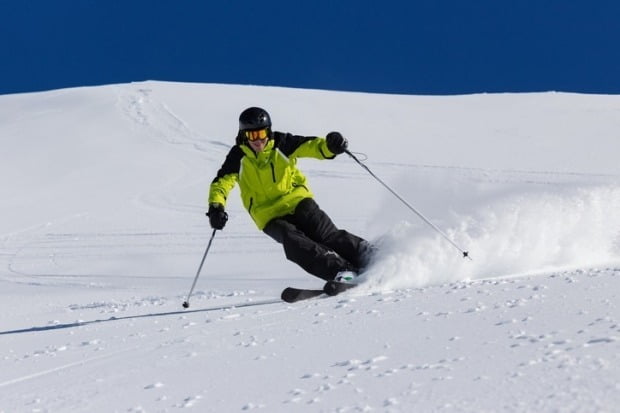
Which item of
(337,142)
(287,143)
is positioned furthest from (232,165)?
(337,142)

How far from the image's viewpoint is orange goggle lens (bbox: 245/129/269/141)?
17.3 ft

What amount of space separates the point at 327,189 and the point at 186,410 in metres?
11.5

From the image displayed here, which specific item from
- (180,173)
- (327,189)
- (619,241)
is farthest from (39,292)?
(180,173)

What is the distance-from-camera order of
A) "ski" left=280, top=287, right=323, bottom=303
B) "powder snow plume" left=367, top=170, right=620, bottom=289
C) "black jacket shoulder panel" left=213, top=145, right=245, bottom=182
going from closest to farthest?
"ski" left=280, top=287, right=323, bottom=303
"powder snow plume" left=367, top=170, right=620, bottom=289
"black jacket shoulder panel" left=213, top=145, right=245, bottom=182

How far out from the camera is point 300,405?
229 centimetres

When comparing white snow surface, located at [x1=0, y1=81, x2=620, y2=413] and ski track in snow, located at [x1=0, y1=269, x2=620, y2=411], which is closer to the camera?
ski track in snow, located at [x1=0, y1=269, x2=620, y2=411]

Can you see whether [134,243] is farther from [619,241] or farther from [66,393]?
[66,393]

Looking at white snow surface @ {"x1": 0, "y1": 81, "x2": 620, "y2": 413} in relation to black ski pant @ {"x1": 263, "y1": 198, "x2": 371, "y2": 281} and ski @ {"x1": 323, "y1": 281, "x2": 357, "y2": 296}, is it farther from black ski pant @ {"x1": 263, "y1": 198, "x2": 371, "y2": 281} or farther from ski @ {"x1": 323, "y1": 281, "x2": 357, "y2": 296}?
black ski pant @ {"x1": 263, "y1": 198, "x2": 371, "y2": 281}

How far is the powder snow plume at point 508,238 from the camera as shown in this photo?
16.1ft

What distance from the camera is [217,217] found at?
5145mm

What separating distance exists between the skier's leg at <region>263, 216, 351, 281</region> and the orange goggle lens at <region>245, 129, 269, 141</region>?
687mm

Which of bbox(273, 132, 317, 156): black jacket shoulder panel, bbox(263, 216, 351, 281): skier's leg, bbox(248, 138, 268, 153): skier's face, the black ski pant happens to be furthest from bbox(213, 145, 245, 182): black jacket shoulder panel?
bbox(263, 216, 351, 281): skier's leg

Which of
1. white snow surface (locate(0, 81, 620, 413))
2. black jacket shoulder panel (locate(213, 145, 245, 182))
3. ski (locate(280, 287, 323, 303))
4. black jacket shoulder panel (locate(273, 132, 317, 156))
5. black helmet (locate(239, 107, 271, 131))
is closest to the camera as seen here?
white snow surface (locate(0, 81, 620, 413))

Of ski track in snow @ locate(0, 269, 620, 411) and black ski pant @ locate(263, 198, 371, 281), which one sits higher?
black ski pant @ locate(263, 198, 371, 281)
